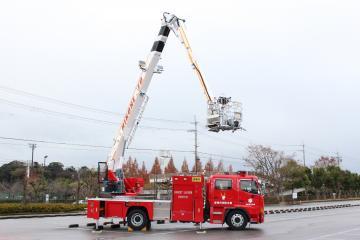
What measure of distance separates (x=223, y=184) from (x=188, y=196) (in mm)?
1699

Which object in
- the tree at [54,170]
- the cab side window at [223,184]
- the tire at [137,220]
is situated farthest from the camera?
the tree at [54,170]

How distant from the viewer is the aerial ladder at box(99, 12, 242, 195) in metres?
20.8

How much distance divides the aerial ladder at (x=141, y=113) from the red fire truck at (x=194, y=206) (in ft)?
3.02

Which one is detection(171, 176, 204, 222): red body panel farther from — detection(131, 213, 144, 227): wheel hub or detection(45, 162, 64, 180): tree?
detection(45, 162, 64, 180): tree

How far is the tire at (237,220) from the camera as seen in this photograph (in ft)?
66.7

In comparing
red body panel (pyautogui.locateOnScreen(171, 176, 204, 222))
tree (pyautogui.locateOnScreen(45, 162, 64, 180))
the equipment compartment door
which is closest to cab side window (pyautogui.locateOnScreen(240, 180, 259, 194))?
red body panel (pyautogui.locateOnScreen(171, 176, 204, 222))

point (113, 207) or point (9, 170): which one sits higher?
point (9, 170)

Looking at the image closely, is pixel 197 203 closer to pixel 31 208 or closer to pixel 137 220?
pixel 137 220

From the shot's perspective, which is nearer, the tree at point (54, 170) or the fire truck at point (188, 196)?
the fire truck at point (188, 196)

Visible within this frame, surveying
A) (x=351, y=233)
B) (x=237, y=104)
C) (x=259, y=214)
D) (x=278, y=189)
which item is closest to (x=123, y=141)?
(x=237, y=104)

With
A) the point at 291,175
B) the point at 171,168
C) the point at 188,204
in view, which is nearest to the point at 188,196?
the point at 188,204

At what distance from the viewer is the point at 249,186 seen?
2086 centimetres

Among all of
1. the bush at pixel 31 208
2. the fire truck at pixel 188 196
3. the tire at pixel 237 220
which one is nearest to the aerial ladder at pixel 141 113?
the fire truck at pixel 188 196

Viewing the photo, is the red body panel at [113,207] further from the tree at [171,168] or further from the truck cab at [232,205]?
the tree at [171,168]
